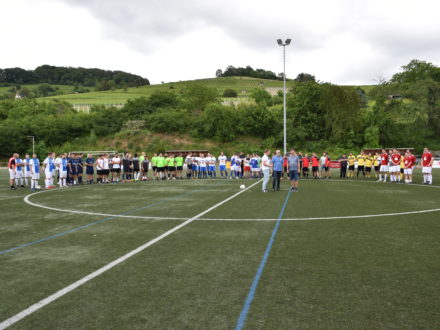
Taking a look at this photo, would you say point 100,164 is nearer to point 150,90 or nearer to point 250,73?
point 150,90

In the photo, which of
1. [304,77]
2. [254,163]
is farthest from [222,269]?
[304,77]

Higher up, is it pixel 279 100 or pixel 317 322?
pixel 279 100

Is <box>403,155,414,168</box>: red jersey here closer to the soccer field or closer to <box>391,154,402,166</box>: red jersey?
<box>391,154,402,166</box>: red jersey

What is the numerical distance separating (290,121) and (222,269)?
56.9 m

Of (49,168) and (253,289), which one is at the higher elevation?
(49,168)

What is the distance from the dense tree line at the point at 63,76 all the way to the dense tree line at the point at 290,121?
74.1 metres

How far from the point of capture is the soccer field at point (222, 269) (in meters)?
3.90

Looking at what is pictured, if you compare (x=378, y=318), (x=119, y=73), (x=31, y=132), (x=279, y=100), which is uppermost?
(x=119, y=73)

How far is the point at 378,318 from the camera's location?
3830 mm

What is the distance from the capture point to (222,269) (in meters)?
5.43

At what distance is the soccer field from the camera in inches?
154

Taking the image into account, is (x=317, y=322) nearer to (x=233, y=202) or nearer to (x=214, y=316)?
(x=214, y=316)

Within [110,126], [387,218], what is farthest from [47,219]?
[110,126]

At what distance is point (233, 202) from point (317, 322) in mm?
8856
